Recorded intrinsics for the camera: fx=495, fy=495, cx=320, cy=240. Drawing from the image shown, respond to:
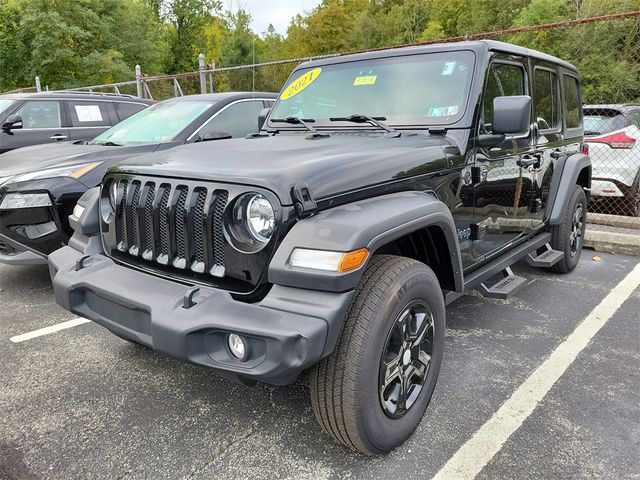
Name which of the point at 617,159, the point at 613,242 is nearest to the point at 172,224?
the point at 613,242

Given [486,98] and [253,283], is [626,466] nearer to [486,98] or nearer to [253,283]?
[253,283]

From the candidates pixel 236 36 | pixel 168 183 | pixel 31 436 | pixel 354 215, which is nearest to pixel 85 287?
pixel 168 183

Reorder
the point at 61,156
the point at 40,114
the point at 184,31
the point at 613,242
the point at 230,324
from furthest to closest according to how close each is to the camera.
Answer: the point at 184,31 < the point at 40,114 < the point at 613,242 < the point at 61,156 < the point at 230,324

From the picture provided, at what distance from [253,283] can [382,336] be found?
57 centimetres

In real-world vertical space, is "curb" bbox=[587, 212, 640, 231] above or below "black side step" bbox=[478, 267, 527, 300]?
below

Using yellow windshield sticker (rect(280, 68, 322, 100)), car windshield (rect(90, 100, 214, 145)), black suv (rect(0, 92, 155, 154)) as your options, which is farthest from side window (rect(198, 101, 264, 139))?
black suv (rect(0, 92, 155, 154))

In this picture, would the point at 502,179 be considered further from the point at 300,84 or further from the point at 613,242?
Answer: the point at 613,242

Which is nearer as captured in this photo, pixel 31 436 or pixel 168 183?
pixel 168 183

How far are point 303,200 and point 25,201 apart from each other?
3.15m

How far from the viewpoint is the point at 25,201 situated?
Answer: 407cm

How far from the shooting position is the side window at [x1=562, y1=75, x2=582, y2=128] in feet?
15.2

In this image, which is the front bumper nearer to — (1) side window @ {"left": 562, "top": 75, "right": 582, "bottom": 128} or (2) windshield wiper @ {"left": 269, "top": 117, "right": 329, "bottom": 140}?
(2) windshield wiper @ {"left": 269, "top": 117, "right": 329, "bottom": 140}

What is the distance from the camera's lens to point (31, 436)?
2471 mm

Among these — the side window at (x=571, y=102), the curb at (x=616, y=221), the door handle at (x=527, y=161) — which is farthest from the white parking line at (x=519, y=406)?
the curb at (x=616, y=221)
